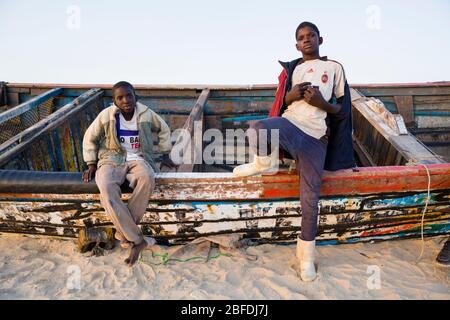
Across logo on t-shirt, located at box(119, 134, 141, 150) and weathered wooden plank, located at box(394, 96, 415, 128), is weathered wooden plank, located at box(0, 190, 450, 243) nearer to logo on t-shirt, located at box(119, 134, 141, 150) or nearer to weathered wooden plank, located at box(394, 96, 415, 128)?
logo on t-shirt, located at box(119, 134, 141, 150)

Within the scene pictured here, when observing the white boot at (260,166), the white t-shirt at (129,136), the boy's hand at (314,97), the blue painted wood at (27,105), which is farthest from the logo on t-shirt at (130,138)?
the blue painted wood at (27,105)

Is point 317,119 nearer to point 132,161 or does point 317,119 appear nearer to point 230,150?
point 132,161

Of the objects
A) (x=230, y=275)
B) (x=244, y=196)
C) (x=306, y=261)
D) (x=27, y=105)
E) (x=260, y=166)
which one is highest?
(x=27, y=105)

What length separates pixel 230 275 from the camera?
9.32 ft

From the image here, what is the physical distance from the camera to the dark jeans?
7.90ft

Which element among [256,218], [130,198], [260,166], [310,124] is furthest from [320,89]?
[130,198]

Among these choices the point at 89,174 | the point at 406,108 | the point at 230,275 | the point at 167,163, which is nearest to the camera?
the point at 89,174

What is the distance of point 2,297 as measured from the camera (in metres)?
2.58

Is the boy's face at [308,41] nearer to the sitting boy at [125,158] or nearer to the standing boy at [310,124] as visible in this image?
the standing boy at [310,124]

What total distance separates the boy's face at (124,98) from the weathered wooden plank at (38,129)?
1201mm

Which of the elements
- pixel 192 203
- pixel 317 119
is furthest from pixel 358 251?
pixel 192 203

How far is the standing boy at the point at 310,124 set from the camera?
2.43 metres

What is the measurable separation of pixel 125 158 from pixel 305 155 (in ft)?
5.15

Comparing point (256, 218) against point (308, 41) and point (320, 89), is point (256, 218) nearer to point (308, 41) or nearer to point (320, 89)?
point (320, 89)
